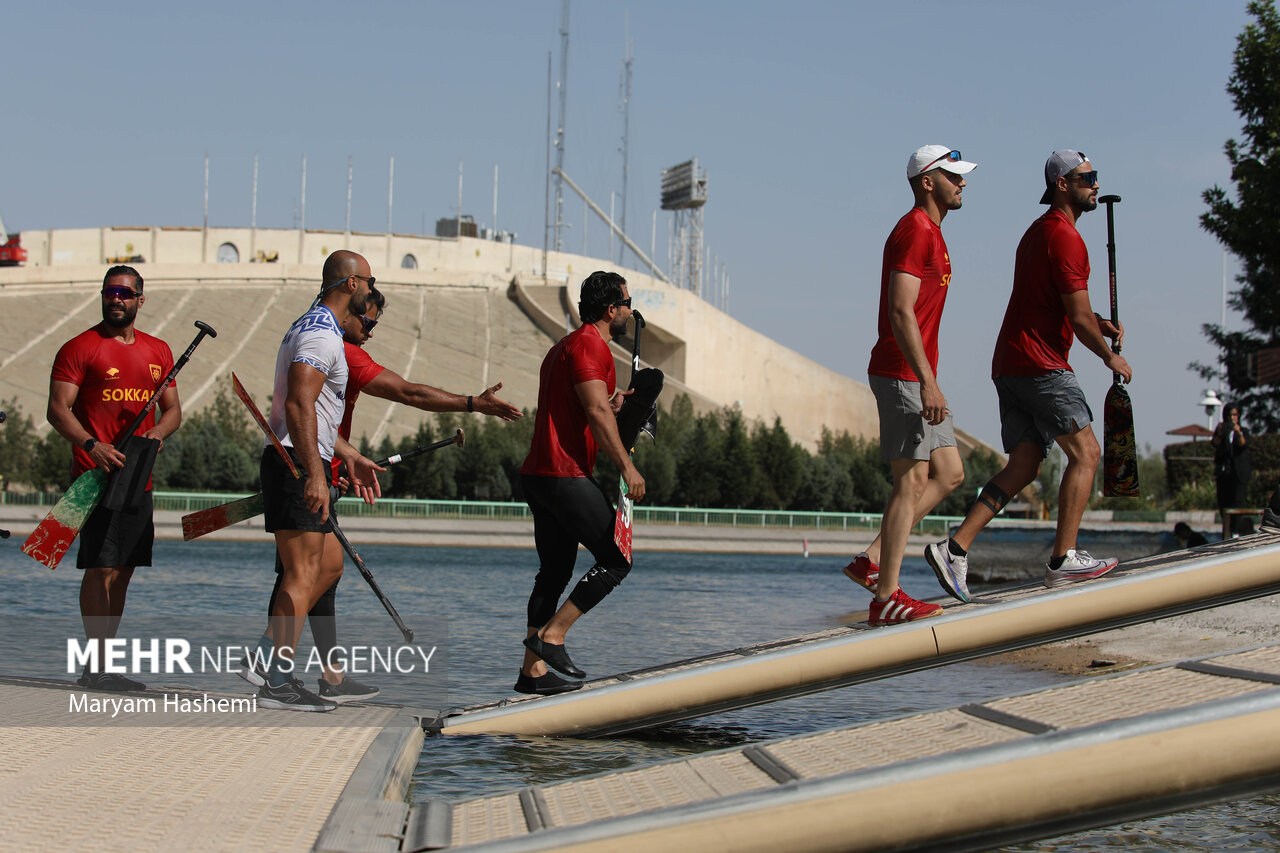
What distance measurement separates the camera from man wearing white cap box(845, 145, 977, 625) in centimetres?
545

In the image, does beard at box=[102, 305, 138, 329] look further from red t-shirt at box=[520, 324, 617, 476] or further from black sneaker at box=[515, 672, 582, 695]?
black sneaker at box=[515, 672, 582, 695]

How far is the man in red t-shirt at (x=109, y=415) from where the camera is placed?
20.1 feet

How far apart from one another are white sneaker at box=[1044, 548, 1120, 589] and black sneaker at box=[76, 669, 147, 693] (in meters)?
4.41

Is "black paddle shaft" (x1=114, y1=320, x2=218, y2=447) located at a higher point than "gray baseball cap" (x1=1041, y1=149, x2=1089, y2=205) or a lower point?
lower

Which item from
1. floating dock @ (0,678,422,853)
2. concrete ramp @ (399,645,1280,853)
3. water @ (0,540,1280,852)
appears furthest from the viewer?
water @ (0,540,1280,852)

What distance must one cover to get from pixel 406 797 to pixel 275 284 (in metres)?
87.4

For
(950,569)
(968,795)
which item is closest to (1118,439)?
(950,569)

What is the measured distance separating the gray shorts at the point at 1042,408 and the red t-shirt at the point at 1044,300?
6cm

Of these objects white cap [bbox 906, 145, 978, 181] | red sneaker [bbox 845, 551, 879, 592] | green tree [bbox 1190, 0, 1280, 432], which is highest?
green tree [bbox 1190, 0, 1280, 432]

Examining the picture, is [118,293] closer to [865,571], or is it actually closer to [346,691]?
[346,691]

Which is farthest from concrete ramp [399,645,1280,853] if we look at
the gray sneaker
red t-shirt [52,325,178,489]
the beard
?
the beard

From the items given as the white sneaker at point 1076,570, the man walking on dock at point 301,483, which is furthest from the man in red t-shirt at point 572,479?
the white sneaker at point 1076,570

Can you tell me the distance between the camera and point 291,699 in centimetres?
541

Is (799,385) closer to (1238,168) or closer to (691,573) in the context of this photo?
(691,573)
